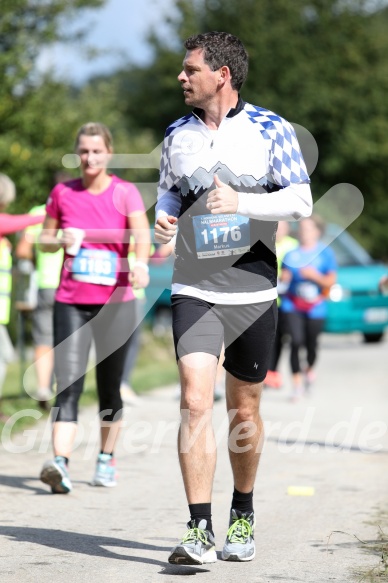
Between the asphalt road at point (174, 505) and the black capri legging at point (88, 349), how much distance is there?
516 millimetres

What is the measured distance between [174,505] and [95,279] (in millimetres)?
1403

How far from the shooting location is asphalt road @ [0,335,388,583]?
16.8 feet

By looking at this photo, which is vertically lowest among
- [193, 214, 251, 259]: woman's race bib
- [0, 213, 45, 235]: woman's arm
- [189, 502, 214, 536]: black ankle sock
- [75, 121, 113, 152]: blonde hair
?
[189, 502, 214, 536]: black ankle sock

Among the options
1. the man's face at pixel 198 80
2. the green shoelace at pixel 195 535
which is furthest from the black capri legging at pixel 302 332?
the green shoelace at pixel 195 535

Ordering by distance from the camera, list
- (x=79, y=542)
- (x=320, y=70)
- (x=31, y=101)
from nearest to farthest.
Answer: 1. (x=79, y=542)
2. (x=31, y=101)
3. (x=320, y=70)

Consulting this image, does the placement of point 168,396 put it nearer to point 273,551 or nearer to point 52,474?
point 52,474

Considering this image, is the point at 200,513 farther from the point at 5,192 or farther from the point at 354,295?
the point at 354,295

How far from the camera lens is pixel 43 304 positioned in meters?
11.1

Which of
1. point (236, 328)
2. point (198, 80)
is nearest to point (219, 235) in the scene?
point (236, 328)

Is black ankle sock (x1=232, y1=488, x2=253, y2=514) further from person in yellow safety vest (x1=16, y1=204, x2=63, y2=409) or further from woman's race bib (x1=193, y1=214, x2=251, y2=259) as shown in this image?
person in yellow safety vest (x1=16, y1=204, x2=63, y2=409)

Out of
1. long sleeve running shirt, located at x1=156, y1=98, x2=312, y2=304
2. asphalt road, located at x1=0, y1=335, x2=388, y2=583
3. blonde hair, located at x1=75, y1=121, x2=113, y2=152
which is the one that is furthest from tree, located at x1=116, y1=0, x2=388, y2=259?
long sleeve running shirt, located at x1=156, y1=98, x2=312, y2=304

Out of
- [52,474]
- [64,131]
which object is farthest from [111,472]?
[64,131]

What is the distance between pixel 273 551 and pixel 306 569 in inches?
17.2

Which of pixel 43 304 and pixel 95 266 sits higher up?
pixel 43 304
